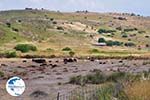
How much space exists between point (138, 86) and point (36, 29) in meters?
130

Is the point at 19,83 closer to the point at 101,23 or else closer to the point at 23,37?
the point at 23,37

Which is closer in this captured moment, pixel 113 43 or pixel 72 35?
pixel 113 43

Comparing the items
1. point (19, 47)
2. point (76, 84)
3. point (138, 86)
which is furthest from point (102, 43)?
point (138, 86)

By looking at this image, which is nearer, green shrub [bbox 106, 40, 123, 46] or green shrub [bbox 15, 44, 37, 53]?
green shrub [bbox 15, 44, 37, 53]

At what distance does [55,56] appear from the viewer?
95438 millimetres

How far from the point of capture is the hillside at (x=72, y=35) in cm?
12075

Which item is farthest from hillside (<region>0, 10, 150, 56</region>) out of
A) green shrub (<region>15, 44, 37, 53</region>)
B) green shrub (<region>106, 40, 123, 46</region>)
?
green shrub (<region>15, 44, 37, 53</region>)

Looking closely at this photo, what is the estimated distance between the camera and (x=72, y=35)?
6053 inches

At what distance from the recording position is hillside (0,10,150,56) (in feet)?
396
